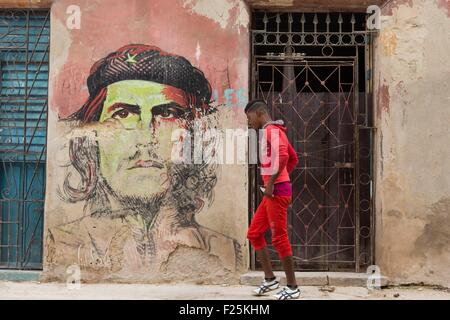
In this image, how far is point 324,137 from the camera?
650 cm

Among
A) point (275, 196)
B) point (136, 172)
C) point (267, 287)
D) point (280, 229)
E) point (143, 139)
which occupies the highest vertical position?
point (143, 139)

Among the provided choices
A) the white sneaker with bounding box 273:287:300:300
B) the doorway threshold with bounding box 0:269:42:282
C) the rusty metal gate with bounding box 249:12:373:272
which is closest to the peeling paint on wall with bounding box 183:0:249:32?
Result: the rusty metal gate with bounding box 249:12:373:272

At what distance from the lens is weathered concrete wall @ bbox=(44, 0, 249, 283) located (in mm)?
6277

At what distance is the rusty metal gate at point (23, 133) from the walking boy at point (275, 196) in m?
2.39

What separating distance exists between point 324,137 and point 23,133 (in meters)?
3.07

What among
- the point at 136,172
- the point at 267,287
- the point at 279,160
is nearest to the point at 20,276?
the point at 136,172

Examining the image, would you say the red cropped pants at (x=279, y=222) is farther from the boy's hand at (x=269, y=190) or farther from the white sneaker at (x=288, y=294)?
the white sneaker at (x=288, y=294)

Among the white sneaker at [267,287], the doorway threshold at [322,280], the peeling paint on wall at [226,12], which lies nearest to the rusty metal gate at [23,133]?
the peeling paint on wall at [226,12]

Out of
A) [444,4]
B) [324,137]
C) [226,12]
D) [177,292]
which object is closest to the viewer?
[177,292]

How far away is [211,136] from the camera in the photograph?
6336mm

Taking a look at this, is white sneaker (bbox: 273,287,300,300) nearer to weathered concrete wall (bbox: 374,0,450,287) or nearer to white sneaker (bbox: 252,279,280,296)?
white sneaker (bbox: 252,279,280,296)

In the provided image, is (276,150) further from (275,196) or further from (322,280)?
(322,280)

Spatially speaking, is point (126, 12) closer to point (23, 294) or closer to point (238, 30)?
point (238, 30)

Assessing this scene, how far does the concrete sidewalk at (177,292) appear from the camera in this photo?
5.68m
